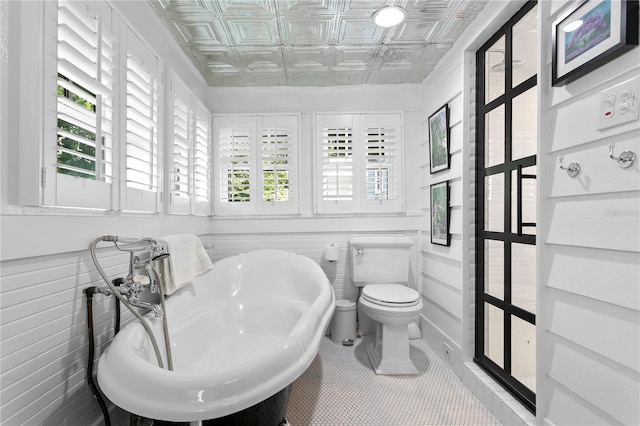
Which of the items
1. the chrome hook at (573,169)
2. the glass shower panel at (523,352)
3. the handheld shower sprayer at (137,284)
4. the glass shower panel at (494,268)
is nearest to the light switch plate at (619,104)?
the chrome hook at (573,169)

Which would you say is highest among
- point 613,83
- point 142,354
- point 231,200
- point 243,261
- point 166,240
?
point 613,83

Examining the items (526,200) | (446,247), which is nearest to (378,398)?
(446,247)

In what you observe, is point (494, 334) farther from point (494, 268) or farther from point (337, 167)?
point (337, 167)

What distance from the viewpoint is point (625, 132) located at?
967 mm

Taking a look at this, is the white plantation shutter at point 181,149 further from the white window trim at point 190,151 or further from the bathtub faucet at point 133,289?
the bathtub faucet at point 133,289

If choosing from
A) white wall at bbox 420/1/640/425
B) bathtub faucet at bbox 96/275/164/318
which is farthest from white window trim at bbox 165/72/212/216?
white wall at bbox 420/1/640/425

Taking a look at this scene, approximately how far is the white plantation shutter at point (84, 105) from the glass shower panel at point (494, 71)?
2154 millimetres

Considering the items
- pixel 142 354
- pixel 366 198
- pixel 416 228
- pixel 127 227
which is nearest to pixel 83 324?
pixel 142 354

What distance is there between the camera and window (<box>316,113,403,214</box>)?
108 inches

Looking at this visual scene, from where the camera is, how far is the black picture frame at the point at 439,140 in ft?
7.22

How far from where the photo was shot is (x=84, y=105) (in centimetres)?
121

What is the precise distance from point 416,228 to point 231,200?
1.83 m

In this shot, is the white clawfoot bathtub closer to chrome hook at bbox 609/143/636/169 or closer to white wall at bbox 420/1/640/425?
white wall at bbox 420/1/640/425

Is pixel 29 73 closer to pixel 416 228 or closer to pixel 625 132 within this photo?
pixel 625 132
